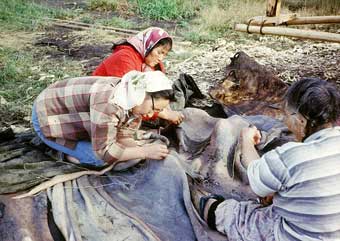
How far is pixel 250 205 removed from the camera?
7.22 feet

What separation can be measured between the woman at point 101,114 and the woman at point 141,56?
589mm

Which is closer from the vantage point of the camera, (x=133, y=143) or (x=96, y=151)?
(x=96, y=151)

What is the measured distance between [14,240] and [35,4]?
261 inches

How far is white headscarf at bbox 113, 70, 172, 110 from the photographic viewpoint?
242cm

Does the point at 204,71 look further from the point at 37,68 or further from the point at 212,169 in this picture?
the point at 212,169

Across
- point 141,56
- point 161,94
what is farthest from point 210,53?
point 161,94

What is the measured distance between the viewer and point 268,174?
71.0 inches

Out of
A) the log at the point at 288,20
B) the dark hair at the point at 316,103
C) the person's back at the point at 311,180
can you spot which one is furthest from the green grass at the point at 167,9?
the person's back at the point at 311,180

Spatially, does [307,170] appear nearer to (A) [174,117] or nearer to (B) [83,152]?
(B) [83,152]

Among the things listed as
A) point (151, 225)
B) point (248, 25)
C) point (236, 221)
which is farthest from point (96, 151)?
point (248, 25)

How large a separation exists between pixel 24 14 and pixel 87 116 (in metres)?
5.47

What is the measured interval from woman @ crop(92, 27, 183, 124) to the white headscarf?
0.76m

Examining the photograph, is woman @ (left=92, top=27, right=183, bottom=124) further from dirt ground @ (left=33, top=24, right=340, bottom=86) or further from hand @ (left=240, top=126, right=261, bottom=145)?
dirt ground @ (left=33, top=24, right=340, bottom=86)

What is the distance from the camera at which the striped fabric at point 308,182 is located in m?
1.71
